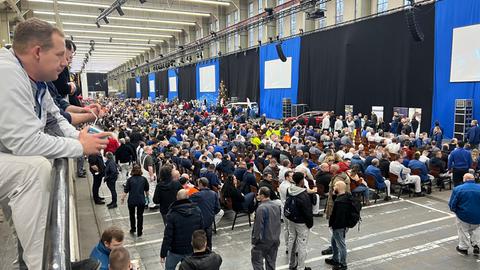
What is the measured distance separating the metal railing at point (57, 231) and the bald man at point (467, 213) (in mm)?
6843

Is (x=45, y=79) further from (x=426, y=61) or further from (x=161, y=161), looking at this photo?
(x=426, y=61)

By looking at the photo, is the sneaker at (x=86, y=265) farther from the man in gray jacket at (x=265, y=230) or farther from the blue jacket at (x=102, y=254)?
the man in gray jacket at (x=265, y=230)

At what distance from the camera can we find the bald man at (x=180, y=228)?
4.96 metres

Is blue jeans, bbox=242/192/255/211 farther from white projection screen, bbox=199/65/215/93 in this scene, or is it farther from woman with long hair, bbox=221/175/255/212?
white projection screen, bbox=199/65/215/93

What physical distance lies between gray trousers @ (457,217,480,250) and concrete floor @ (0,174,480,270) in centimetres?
22

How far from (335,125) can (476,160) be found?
26.1 feet

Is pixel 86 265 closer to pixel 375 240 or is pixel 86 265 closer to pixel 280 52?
pixel 375 240

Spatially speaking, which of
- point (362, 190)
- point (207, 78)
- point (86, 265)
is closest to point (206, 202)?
point (362, 190)

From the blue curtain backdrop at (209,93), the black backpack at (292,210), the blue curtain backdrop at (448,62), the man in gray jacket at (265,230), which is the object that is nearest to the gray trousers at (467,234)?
the black backpack at (292,210)

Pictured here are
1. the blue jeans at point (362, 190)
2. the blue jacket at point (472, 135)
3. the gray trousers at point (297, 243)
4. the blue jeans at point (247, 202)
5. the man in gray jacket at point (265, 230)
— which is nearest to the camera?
the man in gray jacket at point (265, 230)

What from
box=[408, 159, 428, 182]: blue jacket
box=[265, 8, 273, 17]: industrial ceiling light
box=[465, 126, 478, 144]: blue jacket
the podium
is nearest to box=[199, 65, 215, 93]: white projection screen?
box=[265, 8, 273, 17]: industrial ceiling light

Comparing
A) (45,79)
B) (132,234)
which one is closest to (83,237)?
(132,234)

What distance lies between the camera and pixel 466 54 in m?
14.7

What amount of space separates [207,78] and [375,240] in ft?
106
